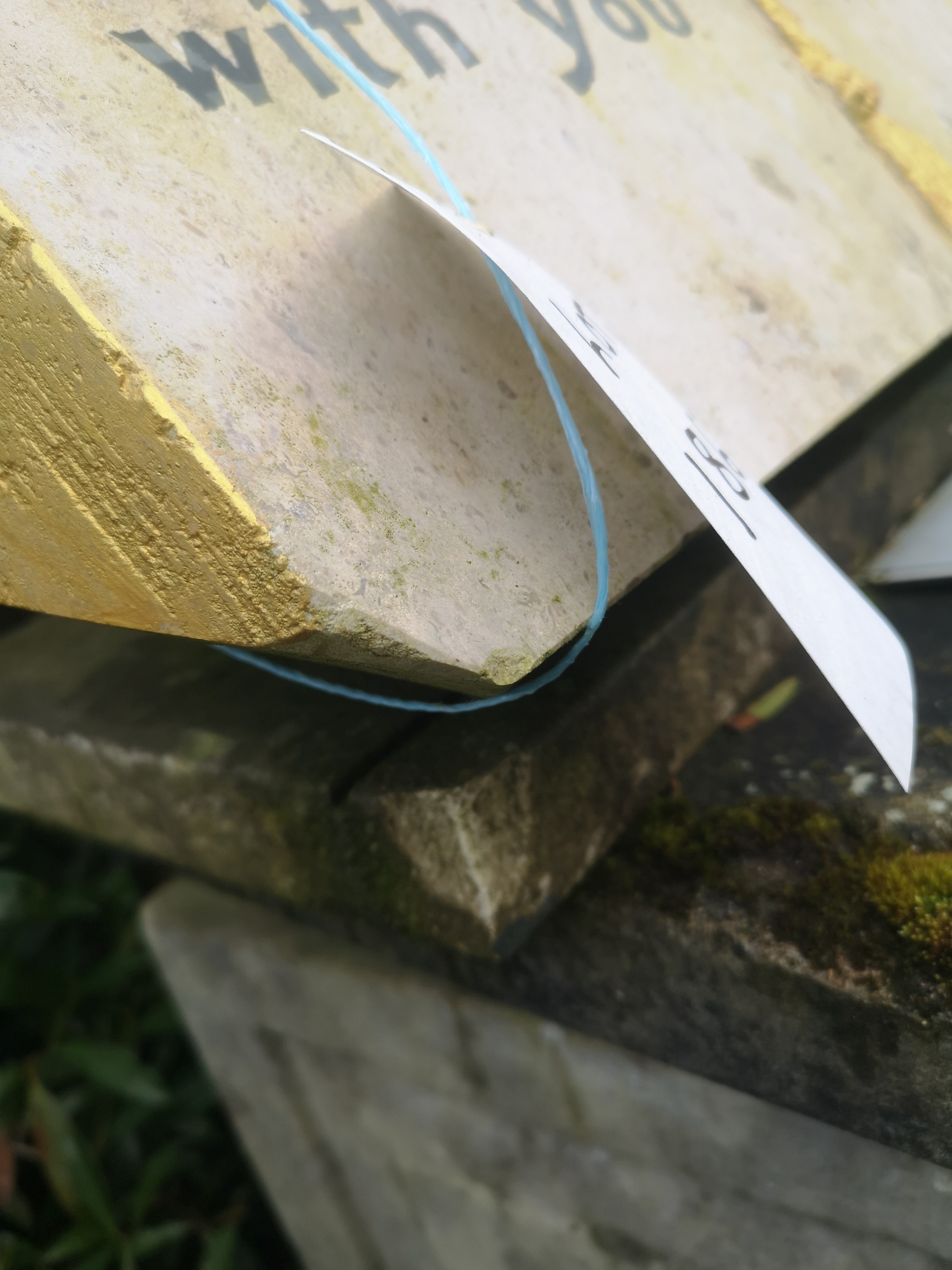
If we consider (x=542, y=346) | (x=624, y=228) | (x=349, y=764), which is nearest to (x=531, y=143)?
(x=624, y=228)

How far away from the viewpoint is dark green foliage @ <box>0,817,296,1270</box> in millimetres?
Result: 1444

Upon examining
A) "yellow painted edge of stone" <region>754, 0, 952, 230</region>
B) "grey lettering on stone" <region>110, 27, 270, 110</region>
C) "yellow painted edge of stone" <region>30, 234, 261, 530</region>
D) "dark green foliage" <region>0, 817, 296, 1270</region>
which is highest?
"yellow painted edge of stone" <region>754, 0, 952, 230</region>

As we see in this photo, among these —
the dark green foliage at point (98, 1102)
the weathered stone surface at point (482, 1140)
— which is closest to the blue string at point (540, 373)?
the weathered stone surface at point (482, 1140)

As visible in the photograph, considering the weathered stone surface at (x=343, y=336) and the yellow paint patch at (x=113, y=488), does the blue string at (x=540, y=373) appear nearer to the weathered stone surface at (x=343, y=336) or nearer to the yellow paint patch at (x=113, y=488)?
the weathered stone surface at (x=343, y=336)

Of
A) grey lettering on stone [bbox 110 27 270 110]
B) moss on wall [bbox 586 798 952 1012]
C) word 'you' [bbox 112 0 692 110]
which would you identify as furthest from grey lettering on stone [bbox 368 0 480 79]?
moss on wall [bbox 586 798 952 1012]

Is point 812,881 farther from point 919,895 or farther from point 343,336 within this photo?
point 343,336

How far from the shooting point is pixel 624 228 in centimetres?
75

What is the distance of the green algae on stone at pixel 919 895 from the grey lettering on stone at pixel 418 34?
71 centimetres

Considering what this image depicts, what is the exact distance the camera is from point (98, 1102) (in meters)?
1.75

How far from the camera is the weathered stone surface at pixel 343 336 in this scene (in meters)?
0.48

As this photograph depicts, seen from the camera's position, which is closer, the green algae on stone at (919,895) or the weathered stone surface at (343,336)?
the weathered stone surface at (343,336)

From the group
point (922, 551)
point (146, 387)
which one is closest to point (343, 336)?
point (146, 387)

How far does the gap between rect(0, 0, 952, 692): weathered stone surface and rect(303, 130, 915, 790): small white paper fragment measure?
64mm

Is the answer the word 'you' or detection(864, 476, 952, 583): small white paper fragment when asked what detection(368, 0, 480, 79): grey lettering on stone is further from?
detection(864, 476, 952, 583): small white paper fragment
